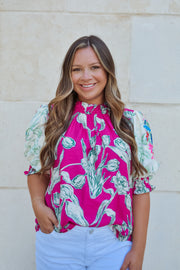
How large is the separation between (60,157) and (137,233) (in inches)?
24.9

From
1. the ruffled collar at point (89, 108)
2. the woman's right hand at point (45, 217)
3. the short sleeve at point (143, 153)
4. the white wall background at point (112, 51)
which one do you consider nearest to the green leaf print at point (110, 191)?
the short sleeve at point (143, 153)

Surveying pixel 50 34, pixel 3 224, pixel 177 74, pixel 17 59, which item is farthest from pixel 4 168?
pixel 177 74

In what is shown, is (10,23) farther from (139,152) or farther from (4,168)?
(139,152)

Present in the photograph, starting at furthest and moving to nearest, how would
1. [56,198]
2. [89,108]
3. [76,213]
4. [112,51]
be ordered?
[112,51], [89,108], [56,198], [76,213]

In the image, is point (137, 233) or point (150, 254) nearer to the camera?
point (137, 233)

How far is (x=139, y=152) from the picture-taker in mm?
1848

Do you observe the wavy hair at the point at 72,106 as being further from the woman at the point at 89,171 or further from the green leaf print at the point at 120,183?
the green leaf print at the point at 120,183

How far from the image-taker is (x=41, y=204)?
1.88 m

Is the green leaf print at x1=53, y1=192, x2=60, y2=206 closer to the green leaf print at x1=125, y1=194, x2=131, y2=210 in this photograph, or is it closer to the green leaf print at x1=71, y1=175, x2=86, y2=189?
the green leaf print at x1=71, y1=175, x2=86, y2=189

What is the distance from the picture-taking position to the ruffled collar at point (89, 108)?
6.31ft

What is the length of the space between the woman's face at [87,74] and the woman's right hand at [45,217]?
2.22 ft

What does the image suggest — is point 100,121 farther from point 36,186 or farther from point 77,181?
point 36,186

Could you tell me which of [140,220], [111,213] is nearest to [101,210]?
[111,213]

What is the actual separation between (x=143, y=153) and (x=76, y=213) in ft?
1.66
